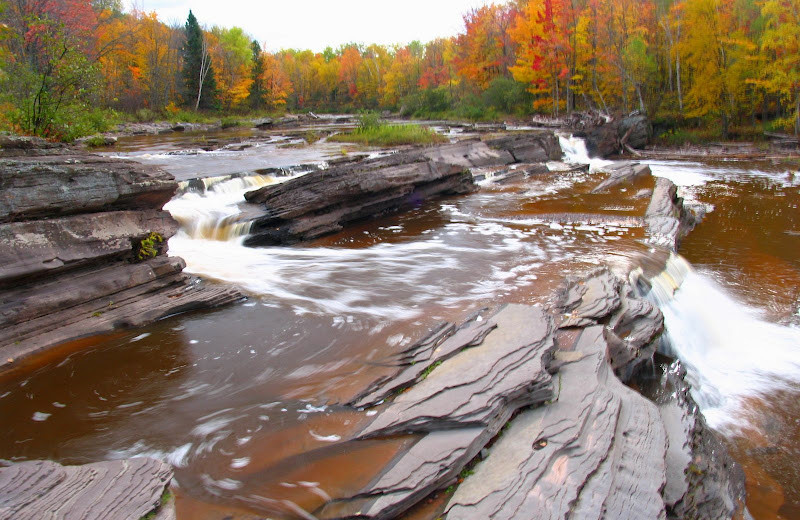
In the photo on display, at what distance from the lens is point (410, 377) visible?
4.00 m

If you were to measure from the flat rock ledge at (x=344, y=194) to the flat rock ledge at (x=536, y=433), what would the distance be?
17.8 feet

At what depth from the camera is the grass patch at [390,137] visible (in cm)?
1970

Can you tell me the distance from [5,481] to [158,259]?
3.69 metres

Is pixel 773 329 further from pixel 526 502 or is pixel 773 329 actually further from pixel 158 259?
pixel 158 259

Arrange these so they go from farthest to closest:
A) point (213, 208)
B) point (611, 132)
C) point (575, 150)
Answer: point (611, 132) → point (575, 150) → point (213, 208)

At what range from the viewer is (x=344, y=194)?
33.9 feet

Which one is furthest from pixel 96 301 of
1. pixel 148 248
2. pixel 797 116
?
pixel 797 116

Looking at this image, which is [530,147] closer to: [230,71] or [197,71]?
[197,71]

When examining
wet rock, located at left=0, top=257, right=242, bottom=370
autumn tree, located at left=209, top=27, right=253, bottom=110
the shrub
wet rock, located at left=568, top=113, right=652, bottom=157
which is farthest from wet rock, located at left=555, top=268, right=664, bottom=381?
autumn tree, located at left=209, top=27, right=253, bottom=110

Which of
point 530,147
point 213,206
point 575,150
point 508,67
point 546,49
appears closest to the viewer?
point 213,206

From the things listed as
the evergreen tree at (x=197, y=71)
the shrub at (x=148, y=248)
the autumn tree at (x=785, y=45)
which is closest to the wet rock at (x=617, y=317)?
the shrub at (x=148, y=248)

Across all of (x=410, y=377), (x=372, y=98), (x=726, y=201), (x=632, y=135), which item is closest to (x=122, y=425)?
(x=410, y=377)

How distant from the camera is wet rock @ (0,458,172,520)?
105 inches

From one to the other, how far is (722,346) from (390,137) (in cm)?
1585
